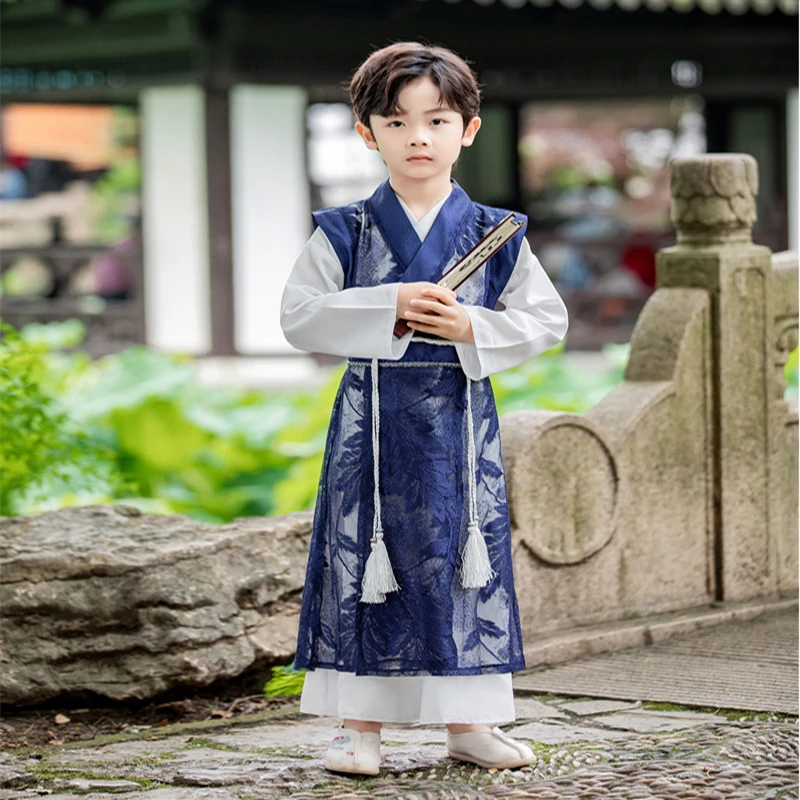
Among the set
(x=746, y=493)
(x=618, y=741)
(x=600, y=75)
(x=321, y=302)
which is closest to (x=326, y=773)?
(x=618, y=741)

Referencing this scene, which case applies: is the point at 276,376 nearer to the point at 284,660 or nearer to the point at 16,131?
the point at 16,131

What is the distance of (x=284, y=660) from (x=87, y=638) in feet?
1.96

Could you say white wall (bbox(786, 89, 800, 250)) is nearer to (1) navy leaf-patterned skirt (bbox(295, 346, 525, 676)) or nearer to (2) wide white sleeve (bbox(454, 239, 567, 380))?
(2) wide white sleeve (bbox(454, 239, 567, 380))

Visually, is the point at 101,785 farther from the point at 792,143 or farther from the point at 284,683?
the point at 792,143

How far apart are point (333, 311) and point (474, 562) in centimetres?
66

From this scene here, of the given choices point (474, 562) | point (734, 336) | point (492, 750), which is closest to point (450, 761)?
point (492, 750)

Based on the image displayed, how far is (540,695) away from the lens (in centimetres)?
460

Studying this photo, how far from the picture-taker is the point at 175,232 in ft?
42.2

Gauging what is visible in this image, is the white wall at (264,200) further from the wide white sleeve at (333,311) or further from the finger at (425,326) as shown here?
the finger at (425,326)

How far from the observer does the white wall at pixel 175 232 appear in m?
12.8

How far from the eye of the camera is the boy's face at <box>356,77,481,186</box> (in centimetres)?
371

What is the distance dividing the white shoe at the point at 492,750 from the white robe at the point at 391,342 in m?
0.06

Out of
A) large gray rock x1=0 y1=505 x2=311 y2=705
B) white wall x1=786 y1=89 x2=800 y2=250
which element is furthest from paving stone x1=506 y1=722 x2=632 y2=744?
white wall x1=786 y1=89 x2=800 y2=250

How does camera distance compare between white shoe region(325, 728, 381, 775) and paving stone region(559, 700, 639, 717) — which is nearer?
white shoe region(325, 728, 381, 775)
